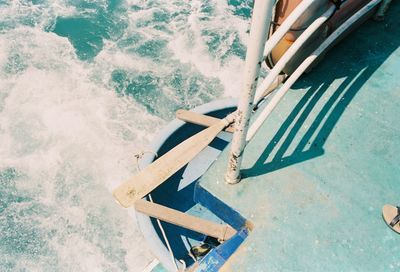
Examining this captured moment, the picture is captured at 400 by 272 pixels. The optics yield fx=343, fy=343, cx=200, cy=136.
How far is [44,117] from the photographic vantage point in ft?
19.2

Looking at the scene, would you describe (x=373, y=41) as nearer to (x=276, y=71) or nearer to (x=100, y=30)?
(x=276, y=71)

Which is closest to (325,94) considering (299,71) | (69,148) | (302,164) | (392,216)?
(299,71)

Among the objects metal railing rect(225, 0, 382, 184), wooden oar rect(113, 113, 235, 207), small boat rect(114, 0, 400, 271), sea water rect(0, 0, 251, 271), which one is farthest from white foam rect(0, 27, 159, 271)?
metal railing rect(225, 0, 382, 184)

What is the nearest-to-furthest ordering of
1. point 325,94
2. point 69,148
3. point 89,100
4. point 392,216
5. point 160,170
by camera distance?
point 392,216 → point 160,170 → point 325,94 → point 69,148 → point 89,100

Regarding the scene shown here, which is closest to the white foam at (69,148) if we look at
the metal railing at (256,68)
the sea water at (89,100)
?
the sea water at (89,100)

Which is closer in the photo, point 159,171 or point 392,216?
point 392,216

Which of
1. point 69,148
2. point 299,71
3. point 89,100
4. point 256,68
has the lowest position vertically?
point 69,148

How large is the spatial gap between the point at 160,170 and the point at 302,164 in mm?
973

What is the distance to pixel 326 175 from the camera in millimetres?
2273

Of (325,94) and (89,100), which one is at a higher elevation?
(325,94)

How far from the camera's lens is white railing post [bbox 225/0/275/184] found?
52.6 inches

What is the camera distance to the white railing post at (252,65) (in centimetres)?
134

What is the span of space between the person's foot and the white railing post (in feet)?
3.12

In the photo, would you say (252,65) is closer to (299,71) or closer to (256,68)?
(256,68)
